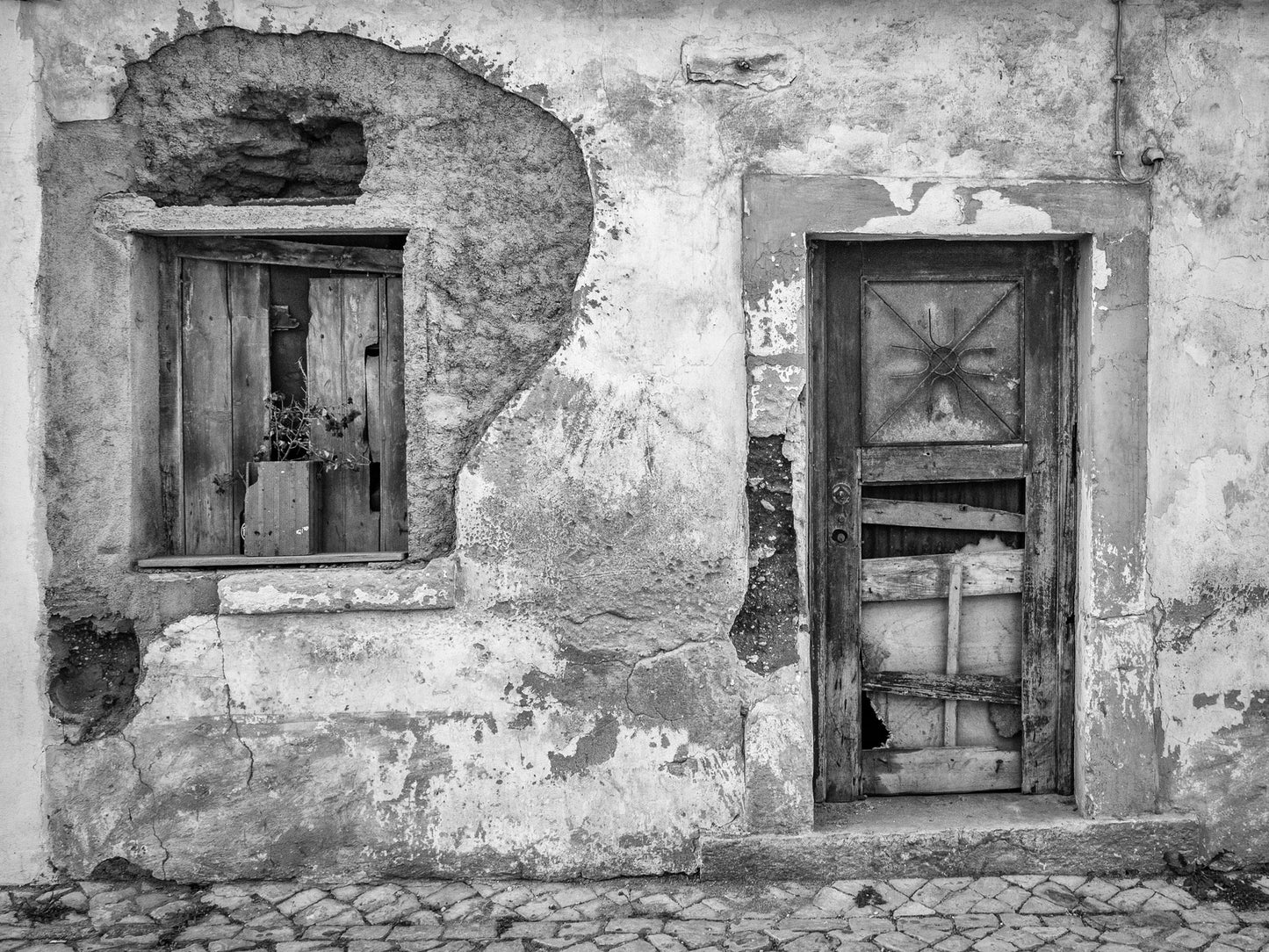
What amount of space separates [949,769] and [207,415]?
289cm

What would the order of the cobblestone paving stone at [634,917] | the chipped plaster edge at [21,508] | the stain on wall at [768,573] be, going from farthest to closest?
the stain on wall at [768,573], the chipped plaster edge at [21,508], the cobblestone paving stone at [634,917]

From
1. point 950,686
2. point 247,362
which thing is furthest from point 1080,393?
point 247,362

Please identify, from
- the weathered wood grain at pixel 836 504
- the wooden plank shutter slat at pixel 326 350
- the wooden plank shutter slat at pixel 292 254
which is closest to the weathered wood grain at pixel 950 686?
the weathered wood grain at pixel 836 504

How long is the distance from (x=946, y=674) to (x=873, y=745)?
364mm

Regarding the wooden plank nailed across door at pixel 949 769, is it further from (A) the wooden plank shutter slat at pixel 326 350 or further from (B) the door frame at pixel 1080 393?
(A) the wooden plank shutter slat at pixel 326 350

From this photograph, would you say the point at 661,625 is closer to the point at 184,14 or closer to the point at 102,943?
the point at 102,943

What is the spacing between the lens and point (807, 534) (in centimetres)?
318

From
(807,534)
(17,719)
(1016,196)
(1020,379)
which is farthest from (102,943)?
(1016,196)

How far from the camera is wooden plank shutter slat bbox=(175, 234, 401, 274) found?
327cm

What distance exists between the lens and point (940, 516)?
11.0ft

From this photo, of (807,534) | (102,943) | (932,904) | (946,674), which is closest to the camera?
(102,943)

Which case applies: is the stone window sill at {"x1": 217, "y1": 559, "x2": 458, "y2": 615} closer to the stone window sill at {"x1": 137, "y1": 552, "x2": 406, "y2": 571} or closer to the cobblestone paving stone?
the stone window sill at {"x1": 137, "y1": 552, "x2": 406, "y2": 571}

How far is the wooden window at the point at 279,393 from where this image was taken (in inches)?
130

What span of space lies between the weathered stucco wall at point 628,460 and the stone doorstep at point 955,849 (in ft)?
0.41
